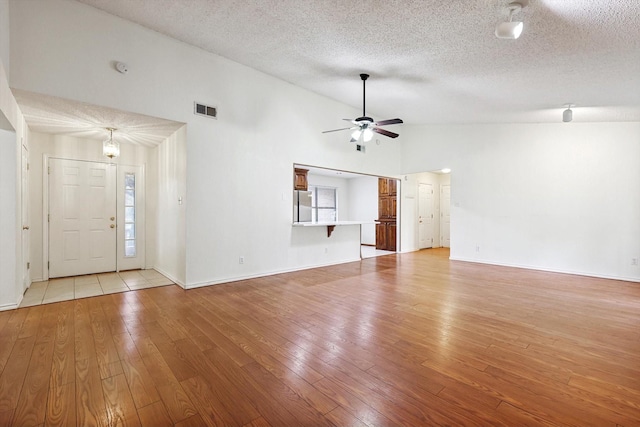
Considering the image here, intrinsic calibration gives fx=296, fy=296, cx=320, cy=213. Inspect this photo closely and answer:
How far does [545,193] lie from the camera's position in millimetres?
6004

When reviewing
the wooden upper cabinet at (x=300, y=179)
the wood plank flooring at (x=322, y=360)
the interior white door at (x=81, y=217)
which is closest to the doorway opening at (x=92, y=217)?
the interior white door at (x=81, y=217)

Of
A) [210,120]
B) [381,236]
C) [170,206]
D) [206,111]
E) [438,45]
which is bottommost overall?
[381,236]

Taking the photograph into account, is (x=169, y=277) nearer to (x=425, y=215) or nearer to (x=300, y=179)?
(x=300, y=179)

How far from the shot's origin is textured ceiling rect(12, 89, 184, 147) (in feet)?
11.4

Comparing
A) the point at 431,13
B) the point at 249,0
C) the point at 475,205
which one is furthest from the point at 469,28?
the point at 475,205

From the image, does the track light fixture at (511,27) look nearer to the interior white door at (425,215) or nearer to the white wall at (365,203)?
the interior white door at (425,215)

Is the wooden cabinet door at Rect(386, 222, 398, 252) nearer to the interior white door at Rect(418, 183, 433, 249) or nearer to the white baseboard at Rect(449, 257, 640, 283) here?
the interior white door at Rect(418, 183, 433, 249)

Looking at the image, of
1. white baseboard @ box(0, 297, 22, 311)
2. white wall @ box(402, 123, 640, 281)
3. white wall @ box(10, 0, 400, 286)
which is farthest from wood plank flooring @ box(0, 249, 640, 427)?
white wall @ box(402, 123, 640, 281)

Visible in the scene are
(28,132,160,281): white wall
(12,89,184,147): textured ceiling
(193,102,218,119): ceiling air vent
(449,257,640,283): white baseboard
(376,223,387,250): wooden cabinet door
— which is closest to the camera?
(12,89,184,147): textured ceiling

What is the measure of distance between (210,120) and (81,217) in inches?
114

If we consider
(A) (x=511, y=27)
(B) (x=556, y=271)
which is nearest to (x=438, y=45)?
(A) (x=511, y=27)

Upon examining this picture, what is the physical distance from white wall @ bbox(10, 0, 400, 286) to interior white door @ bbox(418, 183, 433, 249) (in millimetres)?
3501

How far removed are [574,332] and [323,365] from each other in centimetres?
254

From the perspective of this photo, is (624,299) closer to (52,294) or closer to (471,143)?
(471,143)
